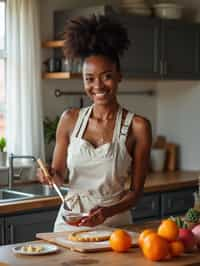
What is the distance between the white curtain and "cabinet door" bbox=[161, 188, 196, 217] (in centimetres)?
99

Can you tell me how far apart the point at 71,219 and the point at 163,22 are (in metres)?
2.85

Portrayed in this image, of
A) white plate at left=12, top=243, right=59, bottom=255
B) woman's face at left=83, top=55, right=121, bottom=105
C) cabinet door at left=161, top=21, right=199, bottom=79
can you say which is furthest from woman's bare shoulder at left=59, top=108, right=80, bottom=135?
cabinet door at left=161, top=21, right=199, bottom=79

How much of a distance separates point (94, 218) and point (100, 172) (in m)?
0.34

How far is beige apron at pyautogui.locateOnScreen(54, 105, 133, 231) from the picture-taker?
8.99 ft

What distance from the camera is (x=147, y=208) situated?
14.4 feet

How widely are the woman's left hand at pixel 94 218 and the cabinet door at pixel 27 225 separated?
1.21 meters

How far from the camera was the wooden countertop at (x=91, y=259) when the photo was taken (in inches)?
83.4

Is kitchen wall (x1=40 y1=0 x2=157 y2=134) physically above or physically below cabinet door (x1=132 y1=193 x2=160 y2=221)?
above

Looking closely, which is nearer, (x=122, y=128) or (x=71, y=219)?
(x=71, y=219)

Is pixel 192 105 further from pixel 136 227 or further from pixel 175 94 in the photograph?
pixel 136 227

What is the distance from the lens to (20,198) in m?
3.77

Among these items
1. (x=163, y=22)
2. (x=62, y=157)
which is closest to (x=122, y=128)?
(x=62, y=157)

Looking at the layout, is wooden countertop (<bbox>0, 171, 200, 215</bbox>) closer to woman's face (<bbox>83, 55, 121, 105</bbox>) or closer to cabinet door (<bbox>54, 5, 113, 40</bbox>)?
woman's face (<bbox>83, 55, 121, 105</bbox>)

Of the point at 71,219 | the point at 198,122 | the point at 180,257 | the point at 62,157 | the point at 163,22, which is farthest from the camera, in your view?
the point at 198,122
